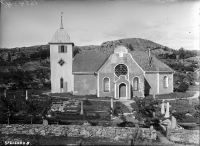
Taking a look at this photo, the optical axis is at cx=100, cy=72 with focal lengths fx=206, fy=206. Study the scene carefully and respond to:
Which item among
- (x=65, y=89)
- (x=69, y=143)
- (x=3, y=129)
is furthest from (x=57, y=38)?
(x=69, y=143)

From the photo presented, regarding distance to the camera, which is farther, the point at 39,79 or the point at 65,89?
the point at 39,79

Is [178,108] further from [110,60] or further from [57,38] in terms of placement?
[57,38]

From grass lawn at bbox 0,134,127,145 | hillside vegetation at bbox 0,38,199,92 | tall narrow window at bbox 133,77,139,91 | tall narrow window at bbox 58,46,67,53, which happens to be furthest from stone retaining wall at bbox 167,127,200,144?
tall narrow window at bbox 58,46,67,53

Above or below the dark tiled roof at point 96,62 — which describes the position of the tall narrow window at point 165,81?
below

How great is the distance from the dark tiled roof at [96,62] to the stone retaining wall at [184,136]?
17.4 meters

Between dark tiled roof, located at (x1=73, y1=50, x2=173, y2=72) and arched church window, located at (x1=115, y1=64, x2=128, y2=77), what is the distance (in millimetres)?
3593

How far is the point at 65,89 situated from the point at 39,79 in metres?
9.41

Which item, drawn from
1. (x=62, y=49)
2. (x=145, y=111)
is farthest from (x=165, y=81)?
(x=145, y=111)

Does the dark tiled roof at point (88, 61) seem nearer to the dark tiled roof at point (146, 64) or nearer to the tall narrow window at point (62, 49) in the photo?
the tall narrow window at point (62, 49)

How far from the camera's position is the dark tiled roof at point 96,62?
31000 millimetres

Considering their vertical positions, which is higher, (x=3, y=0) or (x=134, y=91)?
(x=3, y=0)

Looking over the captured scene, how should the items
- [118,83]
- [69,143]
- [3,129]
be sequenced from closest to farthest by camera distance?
[69,143], [3,129], [118,83]

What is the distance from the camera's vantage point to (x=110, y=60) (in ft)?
89.7

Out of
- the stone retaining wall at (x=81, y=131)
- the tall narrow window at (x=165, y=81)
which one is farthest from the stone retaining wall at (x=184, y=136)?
the tall narrow window at (x=165, y=81)
